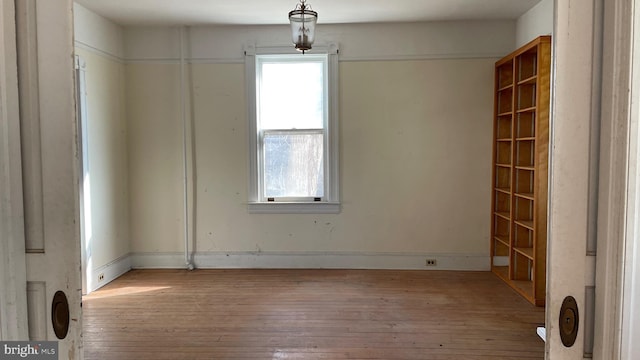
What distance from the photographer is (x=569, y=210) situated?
0.99 meters

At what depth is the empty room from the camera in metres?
3.47

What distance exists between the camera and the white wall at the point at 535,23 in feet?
12.6

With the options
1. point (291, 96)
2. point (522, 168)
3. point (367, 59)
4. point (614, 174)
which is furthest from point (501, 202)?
point (614, 174)

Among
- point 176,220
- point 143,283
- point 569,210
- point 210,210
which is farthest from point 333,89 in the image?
point 569,210

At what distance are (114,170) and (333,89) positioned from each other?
2.63 metres

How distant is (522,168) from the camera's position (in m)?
4.06

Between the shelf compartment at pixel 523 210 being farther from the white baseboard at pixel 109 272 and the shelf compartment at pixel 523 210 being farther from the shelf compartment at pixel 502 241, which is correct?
the white baseboard at pixel 109 272

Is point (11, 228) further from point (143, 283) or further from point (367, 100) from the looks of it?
point (367, 100)

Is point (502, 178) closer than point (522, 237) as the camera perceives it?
No

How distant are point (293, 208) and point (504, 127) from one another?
2.57 metres

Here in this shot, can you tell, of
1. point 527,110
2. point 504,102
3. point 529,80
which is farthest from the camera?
point 504,102

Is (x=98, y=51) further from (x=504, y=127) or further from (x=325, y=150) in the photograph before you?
(x=504, y=127)

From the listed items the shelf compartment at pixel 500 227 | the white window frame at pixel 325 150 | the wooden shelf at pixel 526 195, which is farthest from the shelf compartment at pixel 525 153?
the white window frame at pixel 325 150

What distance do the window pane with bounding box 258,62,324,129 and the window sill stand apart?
35.9 inches
